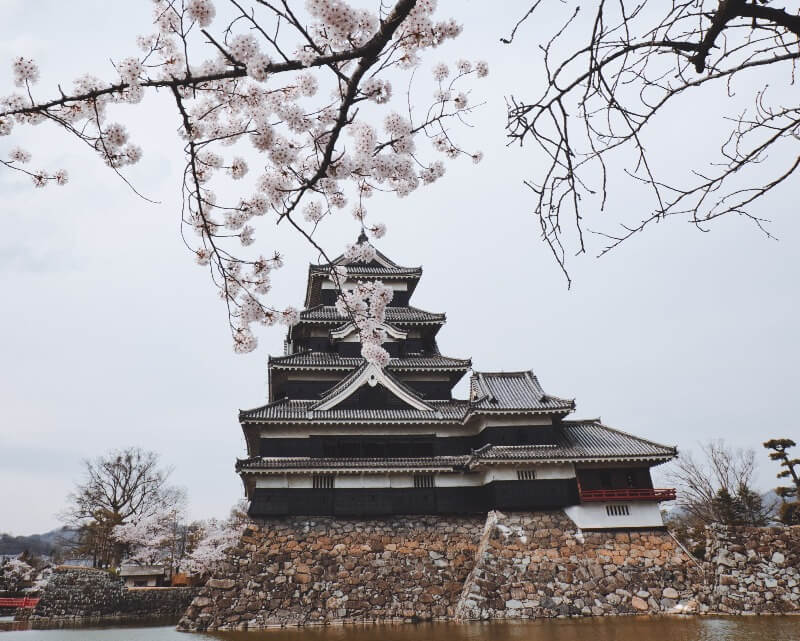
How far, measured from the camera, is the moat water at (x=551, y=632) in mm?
9648

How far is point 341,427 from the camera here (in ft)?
55.7

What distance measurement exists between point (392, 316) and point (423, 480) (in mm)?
7126

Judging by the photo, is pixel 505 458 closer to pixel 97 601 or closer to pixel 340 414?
pixel 340 414

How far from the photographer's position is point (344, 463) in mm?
16141

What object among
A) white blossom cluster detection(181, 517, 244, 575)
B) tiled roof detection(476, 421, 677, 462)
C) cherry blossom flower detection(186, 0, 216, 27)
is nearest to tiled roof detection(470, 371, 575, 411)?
tiled roof detection(476, 421, 677, 462)

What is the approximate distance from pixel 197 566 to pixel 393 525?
18.3 meters

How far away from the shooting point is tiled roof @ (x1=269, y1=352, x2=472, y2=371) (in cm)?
1891

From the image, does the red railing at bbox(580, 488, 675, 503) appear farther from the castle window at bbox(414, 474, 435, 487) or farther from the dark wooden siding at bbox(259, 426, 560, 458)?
the castle window at bbox(414, 474, 435, 487)

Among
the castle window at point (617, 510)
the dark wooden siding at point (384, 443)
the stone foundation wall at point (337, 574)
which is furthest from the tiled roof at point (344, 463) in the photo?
the castle window at point (617, 510)

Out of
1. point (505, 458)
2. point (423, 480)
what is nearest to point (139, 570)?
point (423, 480)

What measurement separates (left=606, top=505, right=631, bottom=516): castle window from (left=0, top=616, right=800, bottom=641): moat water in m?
3.35

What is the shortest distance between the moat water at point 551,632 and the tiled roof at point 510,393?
6.19m

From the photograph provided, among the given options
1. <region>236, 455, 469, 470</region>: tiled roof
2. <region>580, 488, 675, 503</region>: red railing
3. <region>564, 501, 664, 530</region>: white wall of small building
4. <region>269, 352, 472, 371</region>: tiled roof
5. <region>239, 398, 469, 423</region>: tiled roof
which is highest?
<region>269, 352, 472, 371</region>: tiled roof

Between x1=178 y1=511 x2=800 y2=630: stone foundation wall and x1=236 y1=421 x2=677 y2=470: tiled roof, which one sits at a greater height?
x1=236 y1=421 x2=677 y2=470: tiled roof
